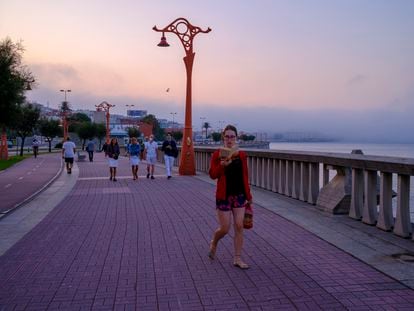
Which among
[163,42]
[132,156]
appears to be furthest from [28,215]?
[163,42]

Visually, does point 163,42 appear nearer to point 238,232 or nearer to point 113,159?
point 113,159

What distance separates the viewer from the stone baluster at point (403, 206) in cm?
753

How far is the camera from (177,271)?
6.09m

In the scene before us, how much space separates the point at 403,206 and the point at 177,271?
3.46 meters

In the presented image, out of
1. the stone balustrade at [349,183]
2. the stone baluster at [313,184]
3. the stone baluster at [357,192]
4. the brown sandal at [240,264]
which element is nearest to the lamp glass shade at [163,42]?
the stone balustrade at [349,183]

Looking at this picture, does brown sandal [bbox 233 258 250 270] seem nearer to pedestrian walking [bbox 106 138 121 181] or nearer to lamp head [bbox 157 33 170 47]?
pedestrian walking [bbox 106 138 121 181]

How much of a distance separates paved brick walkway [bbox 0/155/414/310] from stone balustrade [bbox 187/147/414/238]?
3.81 feet

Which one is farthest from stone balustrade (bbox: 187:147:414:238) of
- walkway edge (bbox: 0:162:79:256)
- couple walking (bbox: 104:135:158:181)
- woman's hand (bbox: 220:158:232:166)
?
couple walking (bbox: 104:135:158:181)

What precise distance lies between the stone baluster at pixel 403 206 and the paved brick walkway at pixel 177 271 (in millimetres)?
1193

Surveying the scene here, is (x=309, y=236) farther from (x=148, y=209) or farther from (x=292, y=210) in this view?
(x=148, y=209)

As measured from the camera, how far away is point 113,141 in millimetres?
19609

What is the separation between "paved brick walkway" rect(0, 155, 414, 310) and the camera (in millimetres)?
5004

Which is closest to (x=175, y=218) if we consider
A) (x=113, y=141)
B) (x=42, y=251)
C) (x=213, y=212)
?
(x=213, y=212)

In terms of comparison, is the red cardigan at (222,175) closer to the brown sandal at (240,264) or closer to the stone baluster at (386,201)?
the brown sandal at (240,264)
